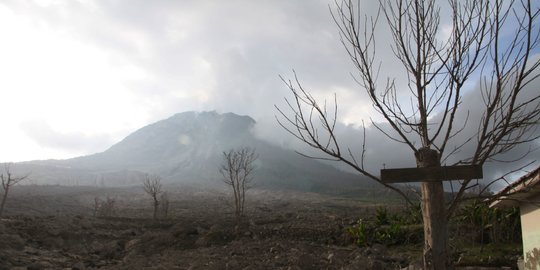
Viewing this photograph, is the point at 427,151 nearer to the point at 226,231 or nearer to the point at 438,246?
the point at 438,246

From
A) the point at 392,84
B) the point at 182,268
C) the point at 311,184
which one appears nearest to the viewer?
the point at 392,84

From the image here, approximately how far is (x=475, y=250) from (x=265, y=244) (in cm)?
819

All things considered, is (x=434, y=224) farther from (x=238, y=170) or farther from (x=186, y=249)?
(x=238, y=170)

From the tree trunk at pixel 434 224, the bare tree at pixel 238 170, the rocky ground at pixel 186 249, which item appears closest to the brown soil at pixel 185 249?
the rocky ground at pixel 186 249

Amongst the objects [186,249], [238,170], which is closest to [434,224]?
[186,249]

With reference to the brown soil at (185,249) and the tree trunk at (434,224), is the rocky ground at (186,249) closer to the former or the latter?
the brown soil at (185,249)

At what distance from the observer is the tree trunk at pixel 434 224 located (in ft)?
11.8

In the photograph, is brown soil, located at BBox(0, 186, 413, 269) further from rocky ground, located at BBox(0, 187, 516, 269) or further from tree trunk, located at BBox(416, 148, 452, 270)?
tree trunk, located at BBox(416, 148, 452, 270)

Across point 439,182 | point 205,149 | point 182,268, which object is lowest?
point 182,268

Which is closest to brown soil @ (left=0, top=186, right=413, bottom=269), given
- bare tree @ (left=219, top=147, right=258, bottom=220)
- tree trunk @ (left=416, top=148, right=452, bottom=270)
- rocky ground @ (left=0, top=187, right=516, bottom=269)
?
rocky ground @ (left=0, top=187, right=516, bottom=269)

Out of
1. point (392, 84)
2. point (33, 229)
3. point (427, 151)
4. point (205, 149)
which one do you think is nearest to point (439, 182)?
point (427, 151)

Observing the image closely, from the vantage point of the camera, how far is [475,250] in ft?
42.0

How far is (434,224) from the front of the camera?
365cm

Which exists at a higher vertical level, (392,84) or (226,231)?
(392,84)
